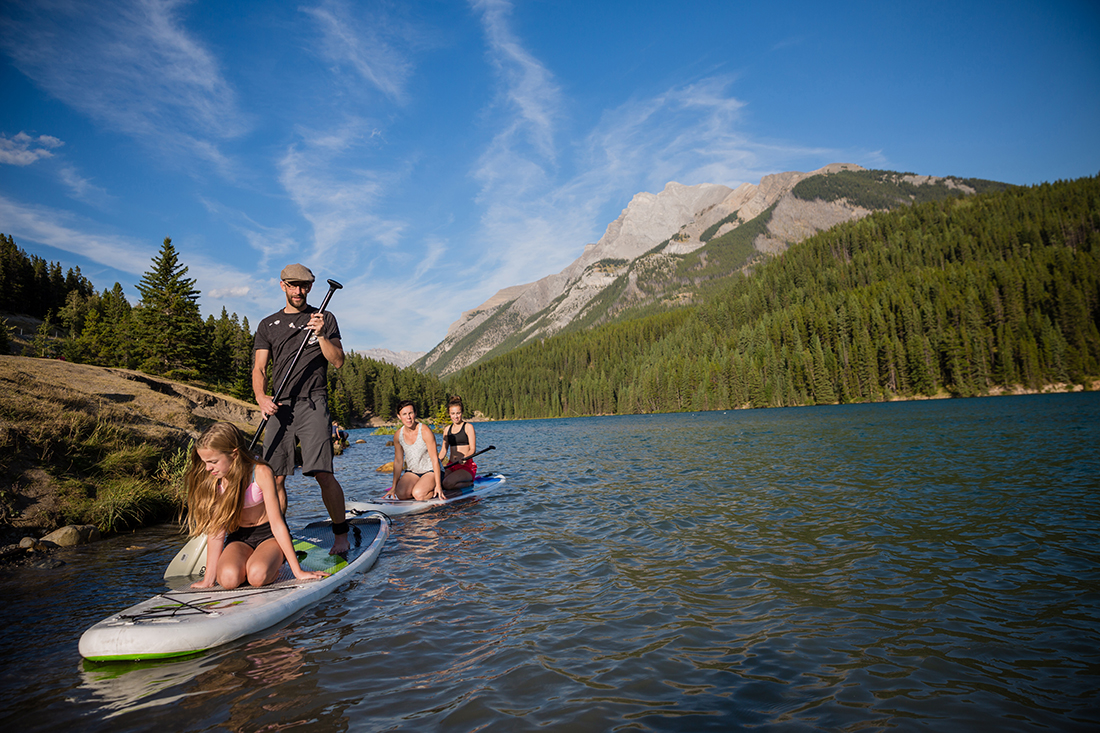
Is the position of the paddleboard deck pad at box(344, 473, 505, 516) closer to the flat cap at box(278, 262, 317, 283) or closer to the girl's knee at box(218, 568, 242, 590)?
the girl's knee at box(218, 568, 242, 590)

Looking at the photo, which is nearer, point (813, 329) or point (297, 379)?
A: point (297, 379)

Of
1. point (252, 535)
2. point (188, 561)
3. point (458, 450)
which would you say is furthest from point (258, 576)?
point (458, 450)

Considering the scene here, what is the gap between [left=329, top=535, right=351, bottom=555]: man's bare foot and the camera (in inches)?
320

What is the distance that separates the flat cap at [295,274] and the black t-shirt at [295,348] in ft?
1.75

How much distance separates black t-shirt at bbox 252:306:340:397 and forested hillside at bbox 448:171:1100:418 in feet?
320

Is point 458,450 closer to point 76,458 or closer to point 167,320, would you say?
point 76,458

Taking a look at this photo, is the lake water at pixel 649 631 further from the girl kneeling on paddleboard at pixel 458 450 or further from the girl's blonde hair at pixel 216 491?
the girl kneeling on paddleboard at pixel 458 450

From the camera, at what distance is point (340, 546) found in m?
8.25

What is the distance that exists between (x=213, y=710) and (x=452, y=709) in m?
2.03

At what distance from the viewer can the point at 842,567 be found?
7328 millimetres

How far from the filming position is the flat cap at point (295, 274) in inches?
294

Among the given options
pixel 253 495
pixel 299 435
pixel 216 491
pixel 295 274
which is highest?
pixel 295 274

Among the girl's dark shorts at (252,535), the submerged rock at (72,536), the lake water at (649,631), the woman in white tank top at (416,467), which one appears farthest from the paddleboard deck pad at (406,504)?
the submerged rock at (72,536)

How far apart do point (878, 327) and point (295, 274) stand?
107 meters
